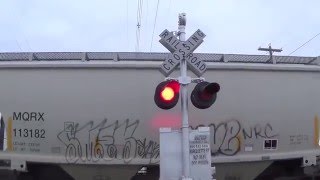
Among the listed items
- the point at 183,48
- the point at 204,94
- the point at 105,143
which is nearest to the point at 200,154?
the point at 204,94

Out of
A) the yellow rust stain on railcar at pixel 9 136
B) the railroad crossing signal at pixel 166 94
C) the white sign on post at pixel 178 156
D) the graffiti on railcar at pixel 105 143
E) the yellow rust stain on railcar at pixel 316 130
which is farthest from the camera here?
the yellow rust stain on railcar at pixel 316 130

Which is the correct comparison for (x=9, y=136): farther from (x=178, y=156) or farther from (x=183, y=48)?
(x=183, y=48)

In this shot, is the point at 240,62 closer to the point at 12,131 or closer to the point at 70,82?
the point at 70,82

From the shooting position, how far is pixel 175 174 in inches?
239

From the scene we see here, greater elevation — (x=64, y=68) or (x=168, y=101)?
(x=64, y=68)

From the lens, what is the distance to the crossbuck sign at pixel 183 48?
6.14 meters

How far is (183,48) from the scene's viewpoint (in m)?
6.19

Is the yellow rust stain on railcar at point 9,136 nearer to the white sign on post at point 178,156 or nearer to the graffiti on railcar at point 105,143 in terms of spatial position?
the graffiti on railcar at point 105,143

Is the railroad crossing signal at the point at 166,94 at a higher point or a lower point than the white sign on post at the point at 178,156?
higher

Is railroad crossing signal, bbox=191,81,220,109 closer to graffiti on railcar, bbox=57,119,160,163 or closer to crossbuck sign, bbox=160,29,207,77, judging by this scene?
crossbuck sign, bbox=160,29,207,77

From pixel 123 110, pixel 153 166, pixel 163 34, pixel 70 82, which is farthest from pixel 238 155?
pixel 70 82

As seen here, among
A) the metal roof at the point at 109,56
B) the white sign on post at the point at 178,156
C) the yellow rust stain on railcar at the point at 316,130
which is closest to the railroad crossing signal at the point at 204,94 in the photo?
the white sign on post at the point at 178,156

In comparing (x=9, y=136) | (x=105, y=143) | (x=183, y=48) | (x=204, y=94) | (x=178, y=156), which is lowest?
(x=178, y=156)

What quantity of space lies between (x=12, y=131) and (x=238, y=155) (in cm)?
368
